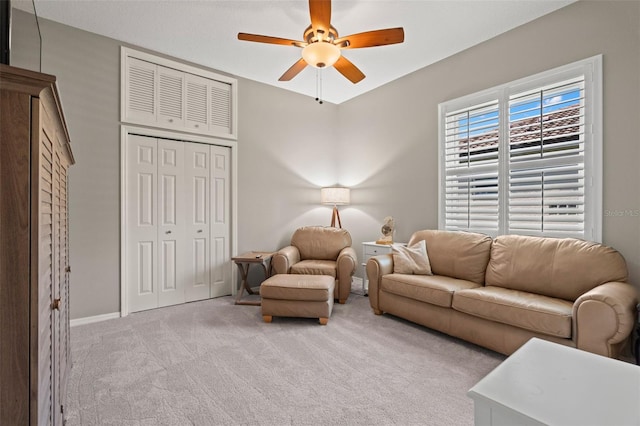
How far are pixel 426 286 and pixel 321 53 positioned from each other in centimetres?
218

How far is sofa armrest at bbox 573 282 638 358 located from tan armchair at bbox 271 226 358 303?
2.22 meters

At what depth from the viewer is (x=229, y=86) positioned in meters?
4.14

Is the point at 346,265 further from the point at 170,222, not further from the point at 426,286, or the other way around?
the point at 170,222

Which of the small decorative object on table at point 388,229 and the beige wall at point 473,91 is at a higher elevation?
the beige wall at point 473,91

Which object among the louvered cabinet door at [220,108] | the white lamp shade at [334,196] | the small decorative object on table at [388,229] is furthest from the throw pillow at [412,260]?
the louvered cabinet door at [220,108]

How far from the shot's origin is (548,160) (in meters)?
2.89

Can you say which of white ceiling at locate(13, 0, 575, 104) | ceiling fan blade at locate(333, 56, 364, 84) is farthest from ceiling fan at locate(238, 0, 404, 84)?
white ceiling at locate(13, 0, 575, 104)

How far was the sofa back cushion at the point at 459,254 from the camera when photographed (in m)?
3.05

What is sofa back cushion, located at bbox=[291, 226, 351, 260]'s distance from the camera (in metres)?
4.32

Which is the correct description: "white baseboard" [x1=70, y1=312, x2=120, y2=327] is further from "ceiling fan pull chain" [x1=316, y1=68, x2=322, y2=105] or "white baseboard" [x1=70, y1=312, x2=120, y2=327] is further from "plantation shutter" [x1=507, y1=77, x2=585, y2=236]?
"plantation shutter" [x1=507, y1=77, x2=585, y2=236]

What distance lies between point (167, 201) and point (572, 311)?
155 inches

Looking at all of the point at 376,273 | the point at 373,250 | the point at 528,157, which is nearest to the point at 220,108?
the point at 373,250

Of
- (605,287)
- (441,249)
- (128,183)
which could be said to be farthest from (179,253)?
(605,287)

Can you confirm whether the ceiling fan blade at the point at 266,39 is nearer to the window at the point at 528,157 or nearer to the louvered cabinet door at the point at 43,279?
the louvered cabinet door at the point at 43,279
